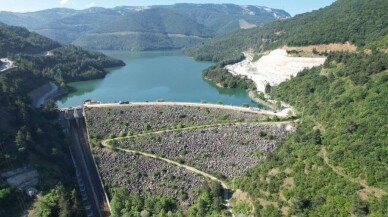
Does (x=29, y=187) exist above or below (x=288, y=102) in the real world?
below

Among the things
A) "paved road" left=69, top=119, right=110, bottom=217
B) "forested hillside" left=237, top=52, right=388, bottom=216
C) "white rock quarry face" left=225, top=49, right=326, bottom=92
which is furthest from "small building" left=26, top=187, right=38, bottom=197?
"white rock quarry face" left=225, top=49, right=326, bottom=92

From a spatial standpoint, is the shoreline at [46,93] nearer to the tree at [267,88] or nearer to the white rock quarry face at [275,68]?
the white rock quarry face at [275,68]

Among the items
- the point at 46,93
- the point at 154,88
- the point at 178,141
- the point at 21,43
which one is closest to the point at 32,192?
the point at 178,141

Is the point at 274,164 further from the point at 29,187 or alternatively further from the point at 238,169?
the point at 29,187

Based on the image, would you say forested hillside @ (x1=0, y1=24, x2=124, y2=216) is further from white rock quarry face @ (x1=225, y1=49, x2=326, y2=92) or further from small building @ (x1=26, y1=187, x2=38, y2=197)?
white rock quarry face @ (x1=225, y1=49, x2=326, y2=92)

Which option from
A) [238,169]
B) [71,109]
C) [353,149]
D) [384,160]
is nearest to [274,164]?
[238,169]

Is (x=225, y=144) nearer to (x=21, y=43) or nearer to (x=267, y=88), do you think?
(x=267, y=88)

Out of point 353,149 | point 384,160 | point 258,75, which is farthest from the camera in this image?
point 258,75
